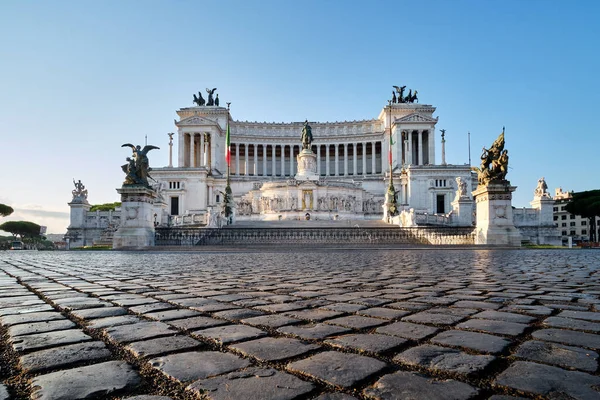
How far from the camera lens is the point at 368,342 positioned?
8.70ft

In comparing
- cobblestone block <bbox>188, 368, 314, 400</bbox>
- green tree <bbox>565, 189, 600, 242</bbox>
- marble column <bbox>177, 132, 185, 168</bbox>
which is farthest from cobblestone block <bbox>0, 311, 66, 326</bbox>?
marble column <bbox>177, 132, 185, 168</bbox>

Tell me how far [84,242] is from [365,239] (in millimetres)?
26146

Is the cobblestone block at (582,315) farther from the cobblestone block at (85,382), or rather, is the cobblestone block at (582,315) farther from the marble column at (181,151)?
the marble column at (181,151)

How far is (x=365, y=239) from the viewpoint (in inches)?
885

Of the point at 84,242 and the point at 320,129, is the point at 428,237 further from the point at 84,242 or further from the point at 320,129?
the point at 320,129

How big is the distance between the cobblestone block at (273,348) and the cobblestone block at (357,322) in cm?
62

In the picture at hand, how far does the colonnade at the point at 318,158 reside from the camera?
7538cm

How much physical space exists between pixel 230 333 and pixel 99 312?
4.91 ft

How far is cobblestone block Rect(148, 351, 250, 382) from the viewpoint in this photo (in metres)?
2.04

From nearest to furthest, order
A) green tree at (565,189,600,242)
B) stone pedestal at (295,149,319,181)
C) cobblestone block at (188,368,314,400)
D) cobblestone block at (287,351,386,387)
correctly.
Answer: cobblestone block at (188,368,314,400) → cobblestone block at (287,351,386,387) → stone pedestal at (295,149,319,181) → green tree at (565,189,600,242)

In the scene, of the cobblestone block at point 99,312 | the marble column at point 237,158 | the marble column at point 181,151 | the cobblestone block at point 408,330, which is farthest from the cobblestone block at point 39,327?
the marble column at point 237,158

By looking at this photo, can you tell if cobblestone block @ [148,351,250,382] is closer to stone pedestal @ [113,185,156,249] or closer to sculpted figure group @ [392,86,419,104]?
stone pedestal @ [113,185,156,249]

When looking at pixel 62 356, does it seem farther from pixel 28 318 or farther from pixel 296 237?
pixel 296 237

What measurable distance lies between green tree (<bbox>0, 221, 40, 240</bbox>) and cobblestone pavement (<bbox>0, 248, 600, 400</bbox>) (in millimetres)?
66951
